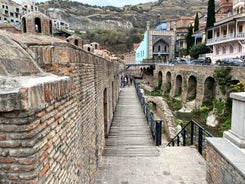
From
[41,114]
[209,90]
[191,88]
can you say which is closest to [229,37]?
[191,88]

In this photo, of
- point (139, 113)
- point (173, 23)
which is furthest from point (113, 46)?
point (139, 113)

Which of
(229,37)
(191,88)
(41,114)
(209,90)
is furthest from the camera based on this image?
(229,37)

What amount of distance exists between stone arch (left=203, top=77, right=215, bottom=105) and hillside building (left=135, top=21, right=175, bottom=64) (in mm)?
24780

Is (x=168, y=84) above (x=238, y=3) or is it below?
below

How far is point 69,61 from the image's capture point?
11.1 ft

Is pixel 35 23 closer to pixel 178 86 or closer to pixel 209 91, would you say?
pixel 209 91

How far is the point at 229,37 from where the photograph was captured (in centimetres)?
2684

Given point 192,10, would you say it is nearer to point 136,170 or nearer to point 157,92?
point 157,92

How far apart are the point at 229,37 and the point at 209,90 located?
9853 millimetres

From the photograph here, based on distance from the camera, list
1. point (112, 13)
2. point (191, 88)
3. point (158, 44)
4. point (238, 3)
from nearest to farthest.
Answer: point (191, 88) < point (238, 3) < point (158, 44) < point (112, 13)

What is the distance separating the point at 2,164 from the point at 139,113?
10766 mm

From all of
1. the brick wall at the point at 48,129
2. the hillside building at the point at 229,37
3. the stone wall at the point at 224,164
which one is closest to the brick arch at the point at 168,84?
the hillside building at the point at 229,37

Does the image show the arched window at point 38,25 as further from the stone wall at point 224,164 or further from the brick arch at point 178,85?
the brick arch at point 178,85

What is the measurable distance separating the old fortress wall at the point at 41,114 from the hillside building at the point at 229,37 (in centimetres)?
2711
